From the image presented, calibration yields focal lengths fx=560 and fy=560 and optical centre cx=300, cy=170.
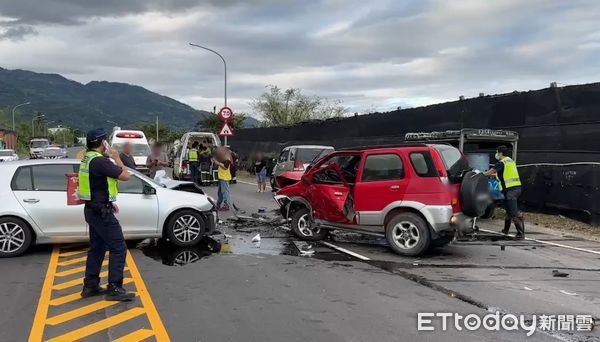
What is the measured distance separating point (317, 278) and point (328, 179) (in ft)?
9.77

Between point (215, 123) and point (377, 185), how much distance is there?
182 ft

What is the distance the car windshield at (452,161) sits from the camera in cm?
842

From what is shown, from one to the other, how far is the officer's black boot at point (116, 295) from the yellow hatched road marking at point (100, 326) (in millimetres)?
348

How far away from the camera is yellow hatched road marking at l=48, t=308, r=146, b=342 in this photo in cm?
480

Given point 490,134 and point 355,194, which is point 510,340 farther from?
point 490,134

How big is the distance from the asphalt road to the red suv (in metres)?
0.40

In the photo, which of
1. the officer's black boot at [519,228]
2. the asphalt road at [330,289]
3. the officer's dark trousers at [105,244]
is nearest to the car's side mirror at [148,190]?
the asphalt road at [330,289]

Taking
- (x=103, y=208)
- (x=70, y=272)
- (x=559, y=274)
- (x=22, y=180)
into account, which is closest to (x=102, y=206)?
(x=103, y=208)

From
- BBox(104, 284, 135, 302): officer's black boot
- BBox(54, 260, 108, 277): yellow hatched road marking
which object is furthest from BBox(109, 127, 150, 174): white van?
BBox(104, 284, 135, 302): officer's black boot

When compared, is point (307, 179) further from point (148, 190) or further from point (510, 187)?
point (510, 187)

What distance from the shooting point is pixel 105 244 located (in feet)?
19.8

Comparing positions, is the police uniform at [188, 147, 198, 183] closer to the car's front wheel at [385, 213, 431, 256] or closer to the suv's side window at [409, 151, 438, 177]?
the car's front wheel at [385, 213, 431, 256]

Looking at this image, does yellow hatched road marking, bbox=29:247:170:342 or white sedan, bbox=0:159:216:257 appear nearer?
yellow hatched road marking, bbox=29:247:170:342

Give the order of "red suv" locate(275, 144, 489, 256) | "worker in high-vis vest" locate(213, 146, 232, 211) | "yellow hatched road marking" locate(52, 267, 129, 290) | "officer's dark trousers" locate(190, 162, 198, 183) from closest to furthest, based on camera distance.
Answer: "yellow hatched road marking" locate(52, 267, 129, 290) < "red suv" locate(275, 144, 489, 256) < "worker in high-vis vest" locate(213, 146, 232, 211) < "officer's dark trousers" locate(190, 162, 198, 183)
